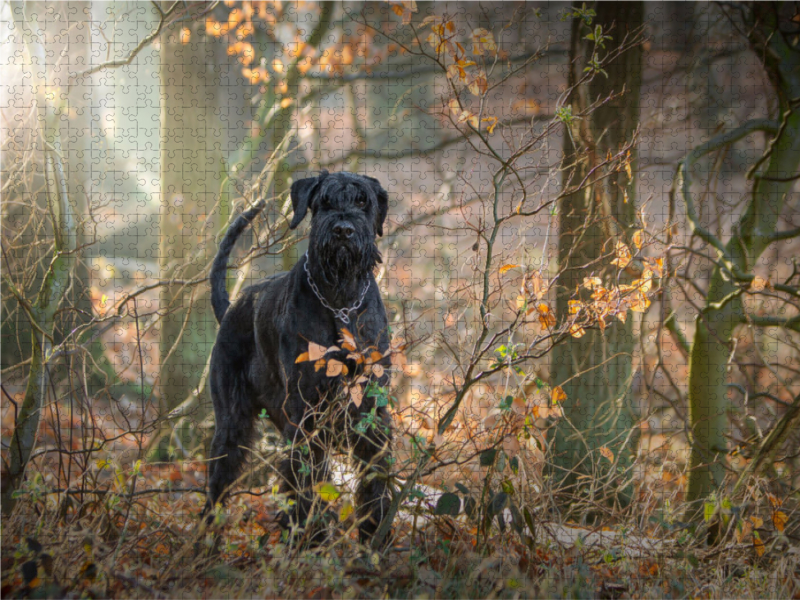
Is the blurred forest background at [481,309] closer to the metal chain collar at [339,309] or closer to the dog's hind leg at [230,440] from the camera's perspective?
the dog's hind leg at [230,440]

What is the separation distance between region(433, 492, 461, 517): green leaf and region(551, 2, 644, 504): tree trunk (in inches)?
60.5

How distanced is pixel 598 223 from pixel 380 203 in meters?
1.60

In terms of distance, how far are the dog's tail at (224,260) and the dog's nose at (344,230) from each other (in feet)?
2.57

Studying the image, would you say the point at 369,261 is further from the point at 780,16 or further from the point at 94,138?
the point at 780,16

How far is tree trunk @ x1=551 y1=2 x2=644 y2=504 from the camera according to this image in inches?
160

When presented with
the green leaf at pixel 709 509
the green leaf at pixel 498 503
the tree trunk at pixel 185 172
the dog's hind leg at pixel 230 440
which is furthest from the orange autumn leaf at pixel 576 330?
the tree trunk at pixel 185 172

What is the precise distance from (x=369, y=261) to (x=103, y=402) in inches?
103

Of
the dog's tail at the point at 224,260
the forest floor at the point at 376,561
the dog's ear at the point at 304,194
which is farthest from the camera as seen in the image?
the dog's tail at the point at 224,260

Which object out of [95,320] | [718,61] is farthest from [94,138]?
[718,61]

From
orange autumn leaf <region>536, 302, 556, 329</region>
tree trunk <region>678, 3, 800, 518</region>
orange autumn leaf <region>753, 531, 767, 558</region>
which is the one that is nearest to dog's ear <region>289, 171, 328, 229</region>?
orange autumn leaf <region>536, 302, 556, 329</region>

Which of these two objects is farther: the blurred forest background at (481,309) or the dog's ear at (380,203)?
the dog's ear at (380,203)

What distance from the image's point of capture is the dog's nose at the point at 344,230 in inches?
118

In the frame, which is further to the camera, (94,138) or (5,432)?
(94,138)

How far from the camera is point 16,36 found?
3.33 metres
